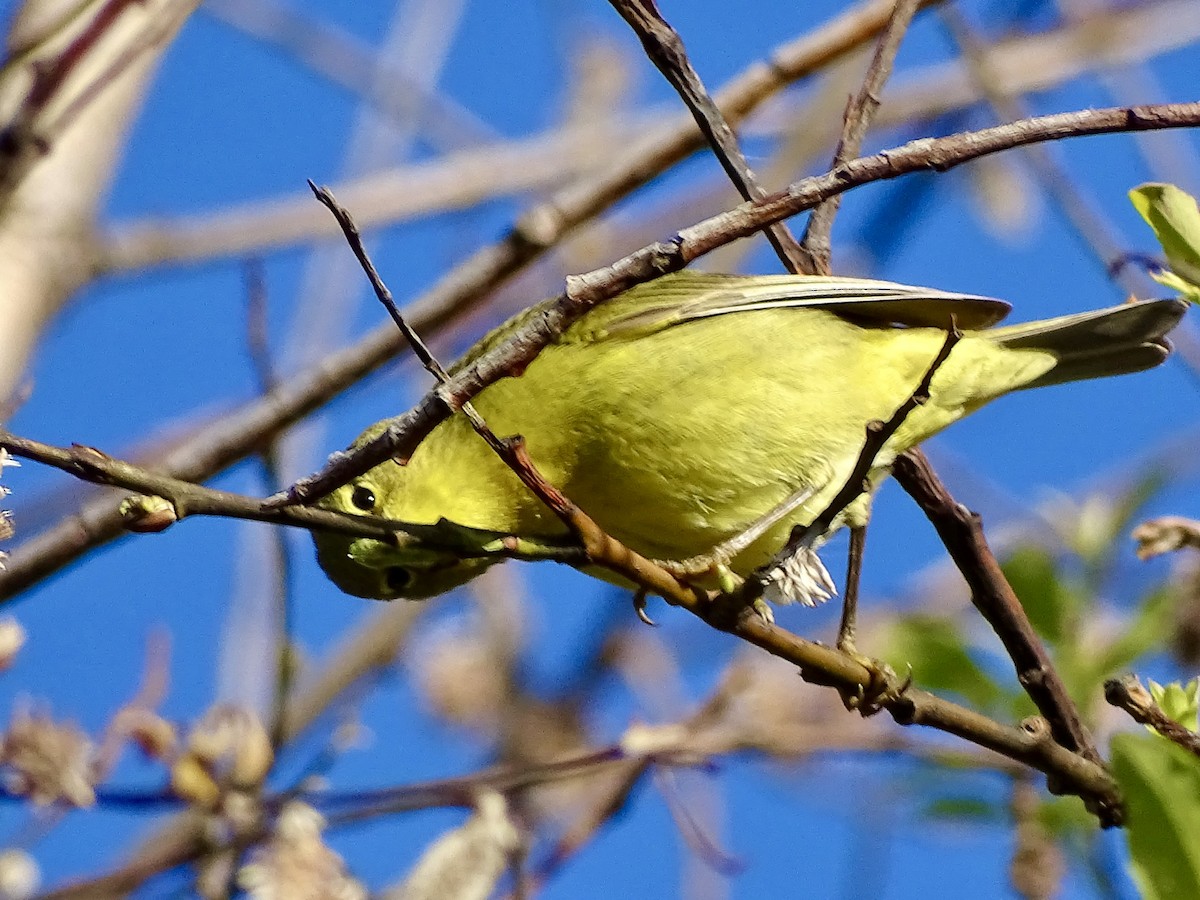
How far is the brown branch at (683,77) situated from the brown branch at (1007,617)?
2.21 feet

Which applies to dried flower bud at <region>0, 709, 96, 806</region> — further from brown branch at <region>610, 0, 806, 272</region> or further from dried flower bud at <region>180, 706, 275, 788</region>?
brown branch at <region>610, 0, 806, 272</region>

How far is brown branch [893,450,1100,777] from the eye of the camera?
247cm

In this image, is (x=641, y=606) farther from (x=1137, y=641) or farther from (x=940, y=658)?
(x=1137, y=641)

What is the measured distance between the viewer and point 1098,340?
3.56m

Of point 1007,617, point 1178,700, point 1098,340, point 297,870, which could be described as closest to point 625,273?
point 1178,700

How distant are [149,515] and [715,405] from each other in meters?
1.79

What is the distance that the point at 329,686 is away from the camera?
5.46 m

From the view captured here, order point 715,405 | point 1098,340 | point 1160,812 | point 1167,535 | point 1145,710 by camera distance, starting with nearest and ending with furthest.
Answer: point 1160,812
point 1145,710
point 1167,535
point 715,405
point 1098,340

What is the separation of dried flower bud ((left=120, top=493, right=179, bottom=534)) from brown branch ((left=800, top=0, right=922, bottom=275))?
1660 mm

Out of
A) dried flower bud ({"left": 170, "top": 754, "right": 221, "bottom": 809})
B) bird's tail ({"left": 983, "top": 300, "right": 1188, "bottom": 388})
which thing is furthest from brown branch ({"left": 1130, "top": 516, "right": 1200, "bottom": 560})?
dried flower bud ({"left": 170, "top": 754, "right": 221, "bottom": 809})

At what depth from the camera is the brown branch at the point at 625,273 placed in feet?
5.54

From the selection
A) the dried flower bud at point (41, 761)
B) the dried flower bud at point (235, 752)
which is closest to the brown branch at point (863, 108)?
the dried flower bud at point (235, 752)

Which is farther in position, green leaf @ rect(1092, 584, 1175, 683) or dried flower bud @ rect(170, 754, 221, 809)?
green leaf @ rect(1092, 584, 1175, 683)

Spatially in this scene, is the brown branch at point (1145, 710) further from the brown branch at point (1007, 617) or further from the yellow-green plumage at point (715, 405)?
the yellow-green plumage at point (715, 405)
